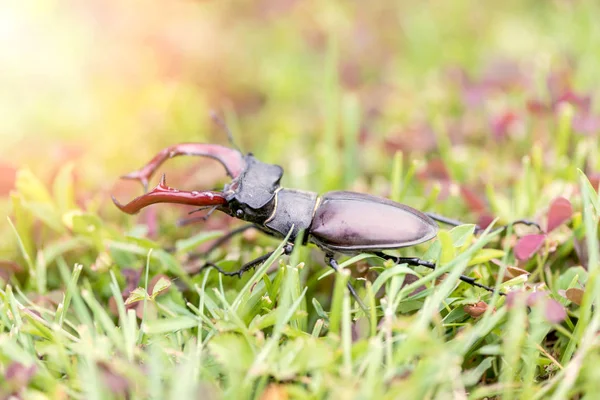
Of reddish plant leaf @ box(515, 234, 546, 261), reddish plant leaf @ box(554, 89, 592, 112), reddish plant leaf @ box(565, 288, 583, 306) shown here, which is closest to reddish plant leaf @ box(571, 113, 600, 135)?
reddish plant leaf @ box(554, 89, 592, 112)

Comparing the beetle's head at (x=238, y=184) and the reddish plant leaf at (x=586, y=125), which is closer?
the beetle's head at (x=238, y=184)

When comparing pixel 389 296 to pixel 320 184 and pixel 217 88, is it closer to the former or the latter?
pixel 320 184

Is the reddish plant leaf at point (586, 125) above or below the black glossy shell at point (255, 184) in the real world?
above

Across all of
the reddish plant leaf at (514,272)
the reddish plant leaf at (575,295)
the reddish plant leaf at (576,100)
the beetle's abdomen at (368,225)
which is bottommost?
the reddish plant leaf at (514,272)

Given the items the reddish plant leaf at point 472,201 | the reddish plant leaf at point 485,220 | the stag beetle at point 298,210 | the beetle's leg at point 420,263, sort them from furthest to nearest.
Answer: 1. the reddish plant leaf at point 472,201
2. the reddish plant leaf at point 485,220
3. the stag beetle at point 298,210
4. the beetle's leg at point 420,263


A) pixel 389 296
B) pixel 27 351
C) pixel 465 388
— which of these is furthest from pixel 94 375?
pixel 465 388

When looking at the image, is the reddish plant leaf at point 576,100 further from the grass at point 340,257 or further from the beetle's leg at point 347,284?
the beetle's leg at point 347,284

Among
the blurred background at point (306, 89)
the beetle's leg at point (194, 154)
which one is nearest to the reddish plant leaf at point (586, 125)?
the blurred background at point (306, 89)
